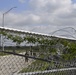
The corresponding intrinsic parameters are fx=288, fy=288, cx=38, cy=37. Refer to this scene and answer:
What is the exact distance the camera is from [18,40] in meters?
3.99

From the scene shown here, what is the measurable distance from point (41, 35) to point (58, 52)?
3.33ft

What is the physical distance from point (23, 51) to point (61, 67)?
3.76ft

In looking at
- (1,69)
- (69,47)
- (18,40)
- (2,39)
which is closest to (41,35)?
(18,40)

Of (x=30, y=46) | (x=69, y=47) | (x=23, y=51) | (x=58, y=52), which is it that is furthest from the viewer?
(x=69, y=47)

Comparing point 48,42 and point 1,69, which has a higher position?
point 48,42

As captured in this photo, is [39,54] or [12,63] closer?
[39,54]

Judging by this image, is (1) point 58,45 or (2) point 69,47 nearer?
(1) point 58,45

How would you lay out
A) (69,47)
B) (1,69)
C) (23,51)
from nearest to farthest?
(23,51), (69,47), (1,69)

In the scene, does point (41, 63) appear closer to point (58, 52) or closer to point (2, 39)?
point (58, 52)

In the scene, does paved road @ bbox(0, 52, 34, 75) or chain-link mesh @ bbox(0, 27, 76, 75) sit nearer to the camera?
chain-link mesh @ bbox(0, 27, 76, 75)

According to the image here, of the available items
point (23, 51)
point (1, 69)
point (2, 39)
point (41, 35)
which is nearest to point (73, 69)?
point (41, 35)

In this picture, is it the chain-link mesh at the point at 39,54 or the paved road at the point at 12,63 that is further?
the paved road at the point at 12,63

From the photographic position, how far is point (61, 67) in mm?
4891

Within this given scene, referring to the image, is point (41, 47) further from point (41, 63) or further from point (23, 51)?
point (23, 51)
